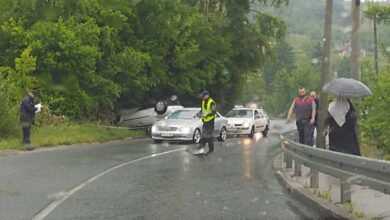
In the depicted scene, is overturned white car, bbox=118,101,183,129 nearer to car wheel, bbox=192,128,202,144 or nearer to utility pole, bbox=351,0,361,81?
car wheel, bbox=192,128,202,144

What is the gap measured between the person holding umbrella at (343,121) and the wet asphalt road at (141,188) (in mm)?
1275

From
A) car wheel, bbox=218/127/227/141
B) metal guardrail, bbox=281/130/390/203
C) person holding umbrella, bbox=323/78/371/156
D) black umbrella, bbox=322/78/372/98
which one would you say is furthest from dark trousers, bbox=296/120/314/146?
car wheel, bbox=218/127/227/141

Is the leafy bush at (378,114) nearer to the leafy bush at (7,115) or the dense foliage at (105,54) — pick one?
the dense foliage at (105,54)

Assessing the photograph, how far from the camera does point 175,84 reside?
104 feet

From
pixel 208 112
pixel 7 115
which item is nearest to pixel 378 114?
pixel 208 112

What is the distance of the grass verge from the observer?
60.5ft

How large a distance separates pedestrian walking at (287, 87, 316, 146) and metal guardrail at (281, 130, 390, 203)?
14.1 feet

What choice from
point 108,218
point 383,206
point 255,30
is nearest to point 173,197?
point 108,218

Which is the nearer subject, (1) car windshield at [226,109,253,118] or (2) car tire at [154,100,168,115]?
(1) car windshield at [226,109,253,118]

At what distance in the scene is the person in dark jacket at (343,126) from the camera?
909 centimetres

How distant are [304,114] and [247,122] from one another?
12.2 m

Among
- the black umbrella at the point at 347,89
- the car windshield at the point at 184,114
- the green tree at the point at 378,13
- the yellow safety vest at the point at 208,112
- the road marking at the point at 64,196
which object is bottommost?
the road marking at the point at 64,196

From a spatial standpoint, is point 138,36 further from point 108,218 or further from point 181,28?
point 108,218

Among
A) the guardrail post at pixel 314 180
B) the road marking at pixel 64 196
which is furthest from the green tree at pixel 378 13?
the guardrail post at pixel 314 180
